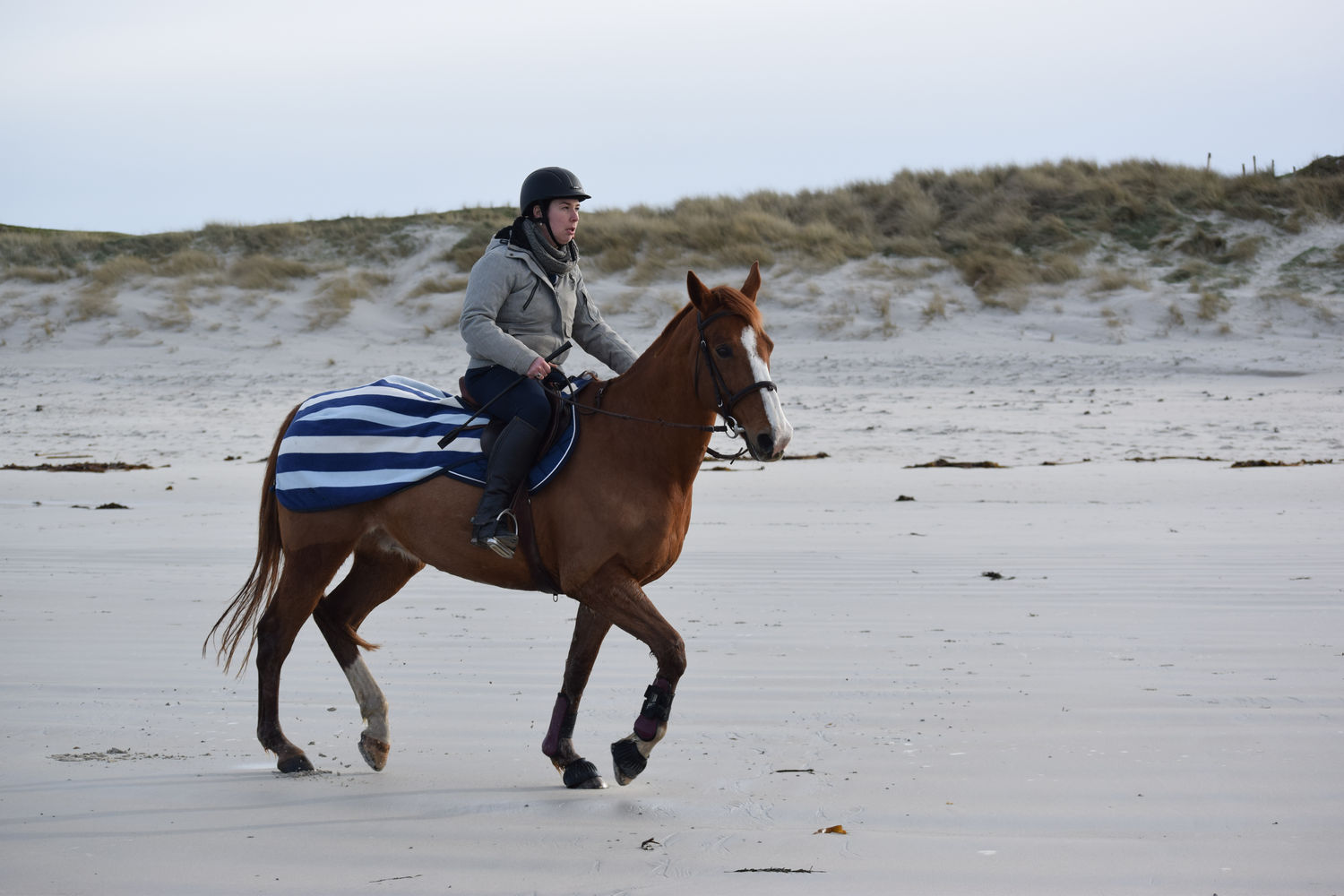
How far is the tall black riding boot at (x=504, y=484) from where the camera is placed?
4566 mm

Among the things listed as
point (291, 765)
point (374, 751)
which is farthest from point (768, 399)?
point (291, 765)

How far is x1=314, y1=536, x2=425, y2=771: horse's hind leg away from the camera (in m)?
5.07

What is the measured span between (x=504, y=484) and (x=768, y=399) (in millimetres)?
1071

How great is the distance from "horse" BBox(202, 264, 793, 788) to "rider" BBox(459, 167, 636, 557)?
172 millimetres

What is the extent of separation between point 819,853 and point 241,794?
2.10 m

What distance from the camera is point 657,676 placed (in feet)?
14.2

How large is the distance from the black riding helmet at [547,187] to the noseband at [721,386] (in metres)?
0.83

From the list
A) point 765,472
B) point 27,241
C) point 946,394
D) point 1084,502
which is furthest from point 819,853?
point 27,241

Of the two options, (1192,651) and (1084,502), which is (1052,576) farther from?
(1084,502)

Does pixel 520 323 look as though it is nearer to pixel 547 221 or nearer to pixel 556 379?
pixel 556 379

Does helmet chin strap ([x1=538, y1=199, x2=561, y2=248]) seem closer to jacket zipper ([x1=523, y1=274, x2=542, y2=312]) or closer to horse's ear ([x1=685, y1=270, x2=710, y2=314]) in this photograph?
jacket zipper ([x1=523, y1=274, x2=542, y2=312])

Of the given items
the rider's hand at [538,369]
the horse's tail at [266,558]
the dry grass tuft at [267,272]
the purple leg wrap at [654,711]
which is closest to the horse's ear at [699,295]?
the rider's hand at [538,369]

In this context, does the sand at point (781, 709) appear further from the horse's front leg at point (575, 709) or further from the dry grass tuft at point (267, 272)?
the dry grass tuft at point (267, 272)

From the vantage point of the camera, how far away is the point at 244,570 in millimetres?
8930
